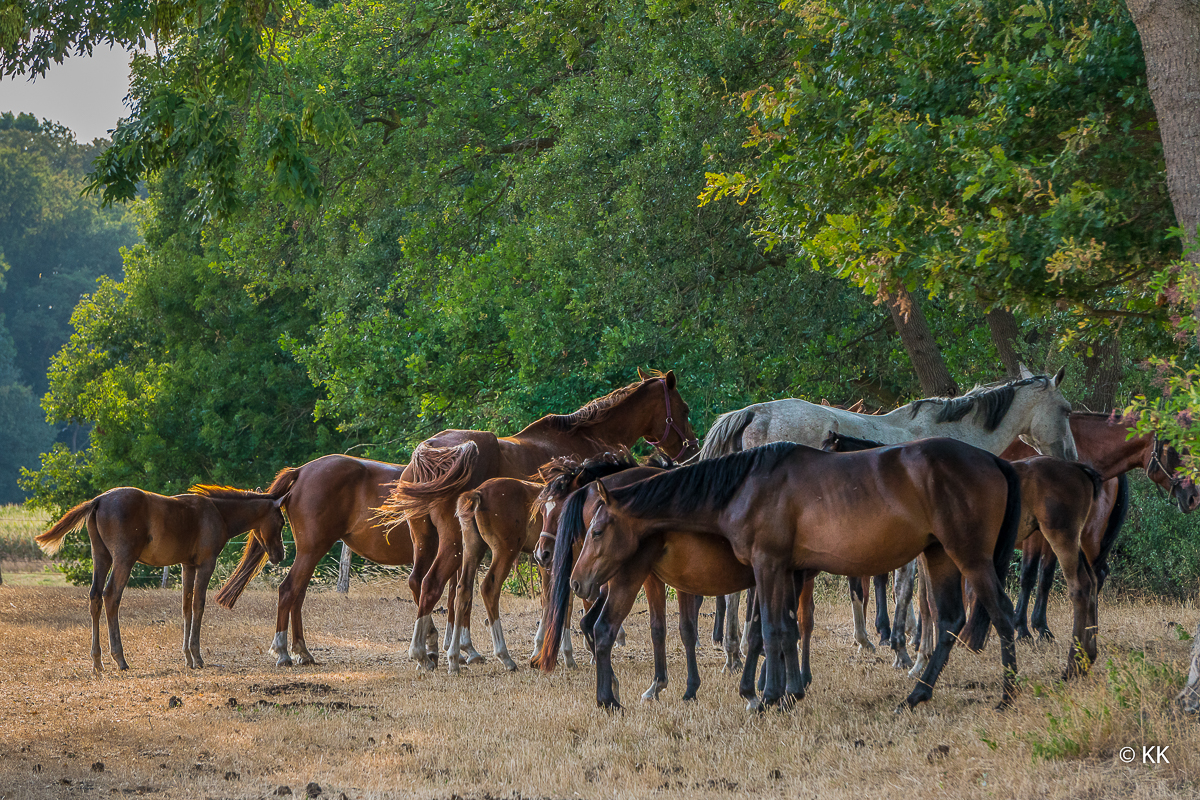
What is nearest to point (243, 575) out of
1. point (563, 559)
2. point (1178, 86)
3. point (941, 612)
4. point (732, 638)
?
point (563, 559)

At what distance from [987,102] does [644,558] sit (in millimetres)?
3880

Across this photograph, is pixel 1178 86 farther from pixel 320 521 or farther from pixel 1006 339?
pixel 320 521

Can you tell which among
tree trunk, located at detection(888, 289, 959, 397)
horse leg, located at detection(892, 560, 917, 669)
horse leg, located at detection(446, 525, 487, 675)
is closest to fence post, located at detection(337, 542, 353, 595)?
horse leg, located at detection(446, 525, 487, 675)

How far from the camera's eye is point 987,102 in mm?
7094

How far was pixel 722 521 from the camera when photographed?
6816 mm

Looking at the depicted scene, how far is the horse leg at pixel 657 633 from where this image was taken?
292 inches

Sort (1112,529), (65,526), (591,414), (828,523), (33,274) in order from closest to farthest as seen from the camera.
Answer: (828,523) → (1112,529) → (65,526) → (591,414) → (33,274)

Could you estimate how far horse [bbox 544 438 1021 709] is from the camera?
21.5 ft

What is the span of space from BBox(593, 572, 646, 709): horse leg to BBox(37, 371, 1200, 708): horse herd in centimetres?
1

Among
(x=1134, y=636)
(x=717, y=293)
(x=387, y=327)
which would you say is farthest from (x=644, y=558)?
(x=387, y=327)

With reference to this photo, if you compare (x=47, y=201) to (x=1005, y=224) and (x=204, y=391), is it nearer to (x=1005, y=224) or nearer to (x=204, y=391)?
(x=204, y=391)

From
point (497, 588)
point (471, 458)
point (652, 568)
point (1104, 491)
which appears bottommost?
point (497, 588)

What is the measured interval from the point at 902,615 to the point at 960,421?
1.83 meters

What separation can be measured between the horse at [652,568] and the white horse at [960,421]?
117cm
